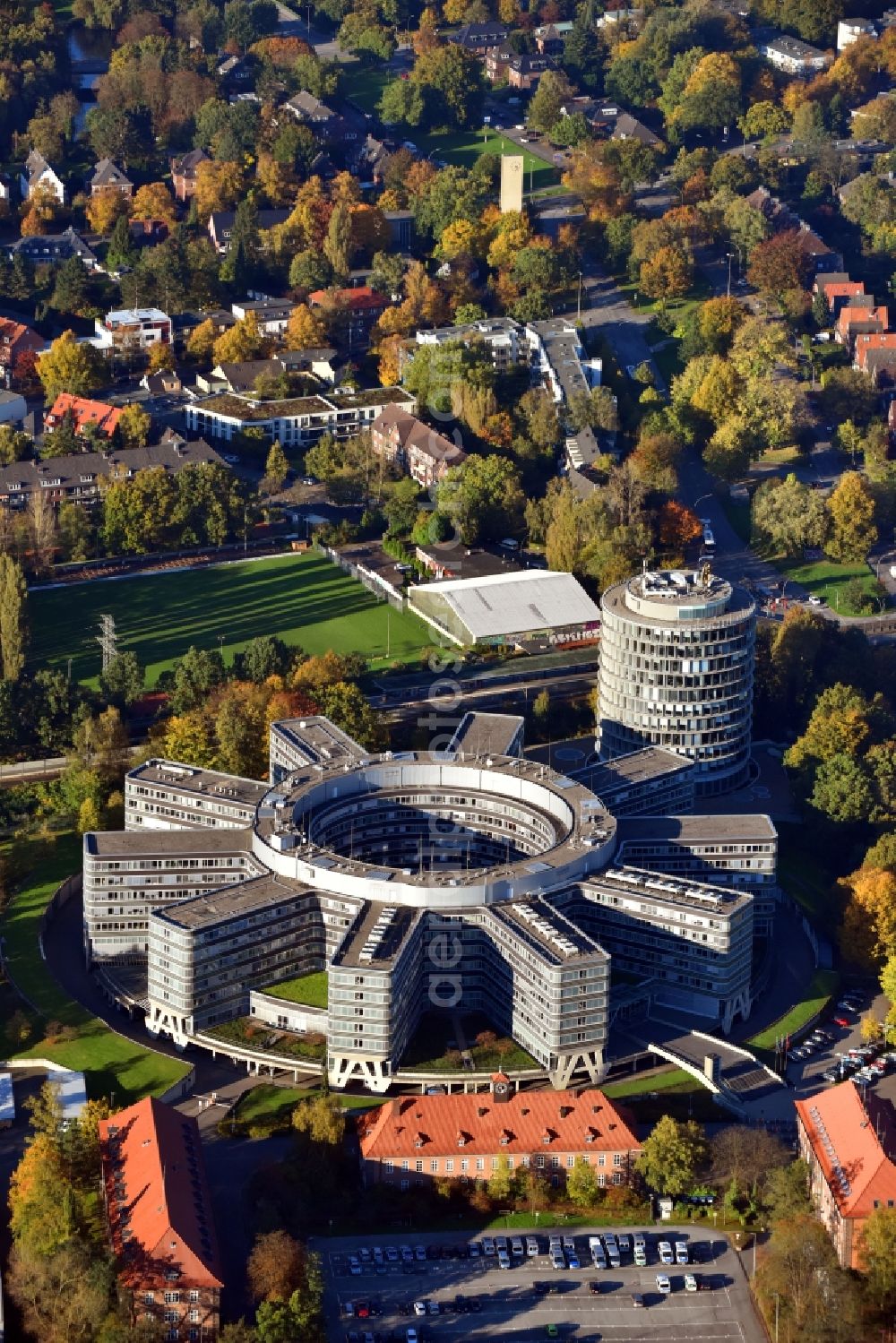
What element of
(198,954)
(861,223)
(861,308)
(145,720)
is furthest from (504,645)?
(861,223)

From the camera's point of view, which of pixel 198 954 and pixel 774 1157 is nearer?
pixel 774 1157

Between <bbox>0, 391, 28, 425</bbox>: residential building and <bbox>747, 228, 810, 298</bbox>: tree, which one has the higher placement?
<bbox>747, 228, 810, 298</bbox>: tree

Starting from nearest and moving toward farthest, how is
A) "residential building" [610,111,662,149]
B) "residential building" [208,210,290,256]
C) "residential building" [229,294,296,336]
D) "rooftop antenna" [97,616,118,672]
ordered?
"rooftop antenna" [97,616,118,672]
"residential building" [229,294,296,336]
"residential building" [208,210,290,256]
"residential building" [610,111,662,149]

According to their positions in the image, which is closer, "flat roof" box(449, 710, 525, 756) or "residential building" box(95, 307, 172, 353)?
"flat roof" box(449, 710, 525, 756)

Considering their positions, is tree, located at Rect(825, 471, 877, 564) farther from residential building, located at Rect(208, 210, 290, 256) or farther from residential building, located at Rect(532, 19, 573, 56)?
residential building, located at Rect(532, 19, 573, 56)

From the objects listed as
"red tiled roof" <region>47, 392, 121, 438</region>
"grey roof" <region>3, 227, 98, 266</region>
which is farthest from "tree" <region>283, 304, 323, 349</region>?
"grey roof" <region>3, 227, 98, 266</region>

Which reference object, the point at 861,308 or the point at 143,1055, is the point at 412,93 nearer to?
the point at 861,308
